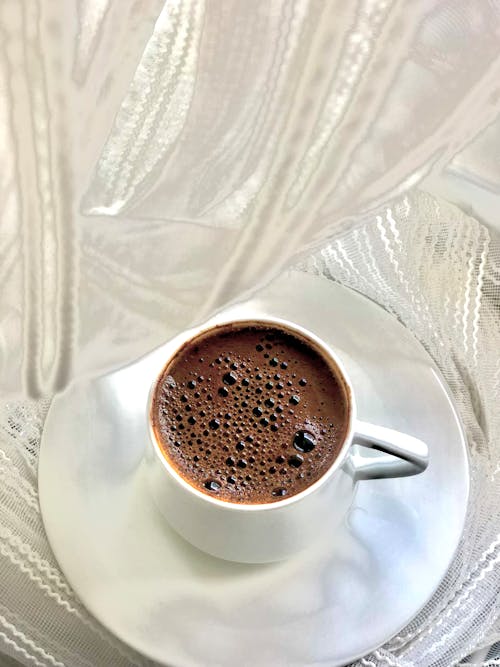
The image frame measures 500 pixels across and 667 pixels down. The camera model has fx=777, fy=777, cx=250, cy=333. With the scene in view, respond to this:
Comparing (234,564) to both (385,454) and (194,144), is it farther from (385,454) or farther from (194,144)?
(194,144)

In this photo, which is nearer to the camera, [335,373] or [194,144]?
[194,144]

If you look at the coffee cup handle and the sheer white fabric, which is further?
the coffee cup handle

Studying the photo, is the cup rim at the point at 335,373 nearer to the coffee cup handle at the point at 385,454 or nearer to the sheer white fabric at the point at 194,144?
the coffee cup handle at the point at 385,454

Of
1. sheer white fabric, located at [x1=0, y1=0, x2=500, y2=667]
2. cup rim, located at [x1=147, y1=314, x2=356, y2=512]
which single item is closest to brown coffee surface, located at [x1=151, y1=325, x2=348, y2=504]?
cup rim, located at [x1=147, y1=314, x2=356, y2=512]

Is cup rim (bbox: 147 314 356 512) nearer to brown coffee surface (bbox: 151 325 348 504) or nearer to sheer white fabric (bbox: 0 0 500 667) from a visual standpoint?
brown coffee surface (bbox: 151 325 348 504)

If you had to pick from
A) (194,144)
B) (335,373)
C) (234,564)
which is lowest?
(234,564)

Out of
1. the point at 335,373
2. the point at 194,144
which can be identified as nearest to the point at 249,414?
the point at 335,373

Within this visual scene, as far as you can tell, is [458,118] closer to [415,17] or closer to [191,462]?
[415,17]

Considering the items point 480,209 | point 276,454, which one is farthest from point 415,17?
point 276,454
